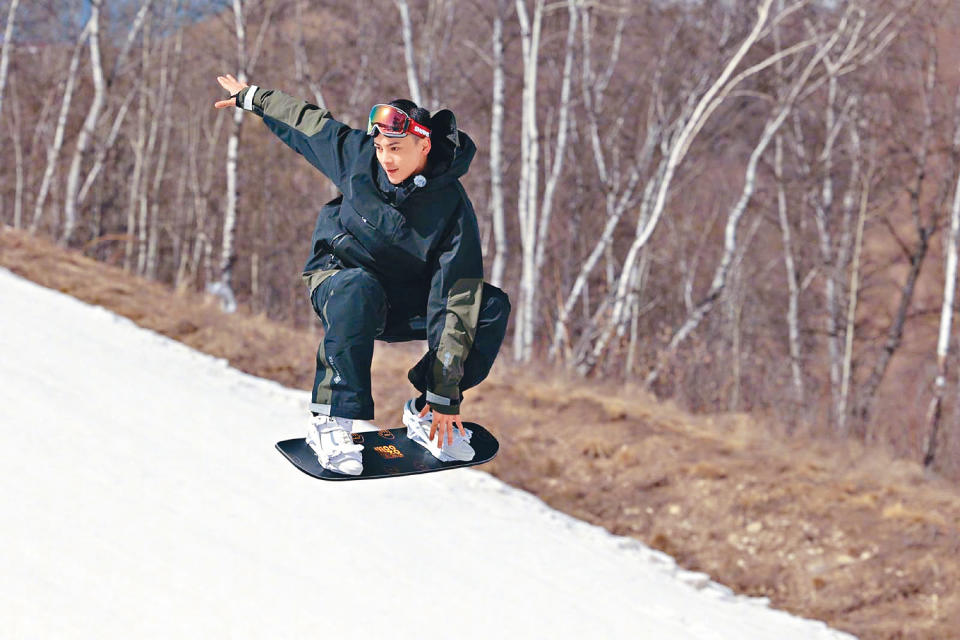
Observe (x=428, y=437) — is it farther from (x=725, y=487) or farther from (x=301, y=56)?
(x=301, y=56)

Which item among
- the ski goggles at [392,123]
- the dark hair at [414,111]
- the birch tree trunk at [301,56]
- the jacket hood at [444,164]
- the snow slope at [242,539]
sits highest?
the birch tree trunk at [301,56]

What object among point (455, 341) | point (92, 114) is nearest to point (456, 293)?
point (455, 341)

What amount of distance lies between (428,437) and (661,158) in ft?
50.5

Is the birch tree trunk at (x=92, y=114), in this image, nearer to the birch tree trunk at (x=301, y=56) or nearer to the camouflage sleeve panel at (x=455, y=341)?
the birch tree trunk at (x=301, y=56)

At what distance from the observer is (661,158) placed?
16656 mm

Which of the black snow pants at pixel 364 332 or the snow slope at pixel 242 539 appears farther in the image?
the snow slope at pixel 242 539

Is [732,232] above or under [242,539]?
above

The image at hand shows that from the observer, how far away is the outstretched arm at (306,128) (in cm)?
184

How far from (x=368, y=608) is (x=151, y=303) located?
9548 millimetres

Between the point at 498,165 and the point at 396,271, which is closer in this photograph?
the point at 396,271

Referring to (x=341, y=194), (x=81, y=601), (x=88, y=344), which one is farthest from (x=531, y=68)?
(x=88, y=344)

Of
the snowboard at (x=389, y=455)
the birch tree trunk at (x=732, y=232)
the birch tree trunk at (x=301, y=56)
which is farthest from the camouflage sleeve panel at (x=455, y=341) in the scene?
the birch tree trunk at (x=732, y=232)

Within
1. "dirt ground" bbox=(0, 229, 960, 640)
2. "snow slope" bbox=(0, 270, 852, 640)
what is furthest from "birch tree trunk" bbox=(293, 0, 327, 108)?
"snow slope" bbox=(0, 270, 852, 640)

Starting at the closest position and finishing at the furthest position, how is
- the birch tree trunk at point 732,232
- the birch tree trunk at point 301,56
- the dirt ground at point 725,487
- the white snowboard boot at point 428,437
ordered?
the white snowboard boot at point 428,437 → the dirt ground at point 725,487 → the birch tree trunk at point 301,56 → the birch tree trunk at point 732,232
